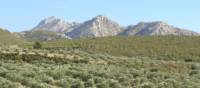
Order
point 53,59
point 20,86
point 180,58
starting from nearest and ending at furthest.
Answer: point 20,86 < point 53,59 < point 180,58

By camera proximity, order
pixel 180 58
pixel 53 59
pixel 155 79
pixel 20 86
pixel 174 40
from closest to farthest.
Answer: pixel 20 86 → pixel 155 79 → pixel 53 59 → pixel 180 58 → pixel 174 40

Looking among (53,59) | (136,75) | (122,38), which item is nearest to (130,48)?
(122,38)

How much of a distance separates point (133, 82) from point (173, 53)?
158 ft

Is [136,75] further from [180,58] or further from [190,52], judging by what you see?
[190,52]

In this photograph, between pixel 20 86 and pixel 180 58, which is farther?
pixel 180 58

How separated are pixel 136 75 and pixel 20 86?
49.6ft

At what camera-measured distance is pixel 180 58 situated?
249ft

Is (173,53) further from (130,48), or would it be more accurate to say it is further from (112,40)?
(112,40)

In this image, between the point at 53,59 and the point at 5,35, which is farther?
the point at 5,35

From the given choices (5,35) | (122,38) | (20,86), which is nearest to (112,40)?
(122,38)

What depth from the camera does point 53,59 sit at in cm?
4978

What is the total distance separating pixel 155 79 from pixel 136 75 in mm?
2407

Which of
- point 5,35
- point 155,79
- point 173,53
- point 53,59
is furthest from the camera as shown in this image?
point 5,35

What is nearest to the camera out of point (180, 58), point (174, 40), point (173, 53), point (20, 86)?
point (20, 86)
